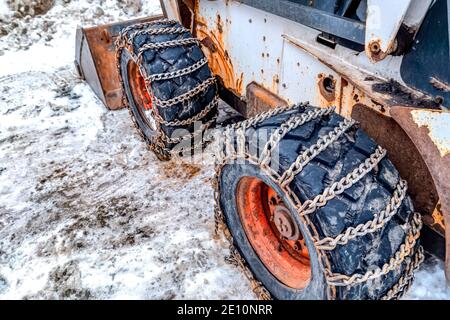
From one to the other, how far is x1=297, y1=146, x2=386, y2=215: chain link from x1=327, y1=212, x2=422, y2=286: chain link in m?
0.26

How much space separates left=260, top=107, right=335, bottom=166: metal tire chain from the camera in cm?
152

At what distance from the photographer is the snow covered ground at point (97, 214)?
2.18 m

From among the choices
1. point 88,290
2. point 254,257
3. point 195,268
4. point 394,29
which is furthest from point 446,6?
point 88,290

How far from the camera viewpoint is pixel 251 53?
8.25ft

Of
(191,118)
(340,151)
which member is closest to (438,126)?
(340,151)

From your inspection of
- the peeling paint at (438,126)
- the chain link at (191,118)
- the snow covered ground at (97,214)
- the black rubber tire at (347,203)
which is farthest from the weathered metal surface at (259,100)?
the peeling paint at (438,126)

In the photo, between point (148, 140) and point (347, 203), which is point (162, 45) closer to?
point (148, 140)

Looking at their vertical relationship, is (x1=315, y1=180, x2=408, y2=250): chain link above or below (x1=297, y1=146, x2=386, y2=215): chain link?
below

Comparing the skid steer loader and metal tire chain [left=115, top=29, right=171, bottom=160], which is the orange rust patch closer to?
metal tire chain [left=115, top=29, right=171, bottom=160]

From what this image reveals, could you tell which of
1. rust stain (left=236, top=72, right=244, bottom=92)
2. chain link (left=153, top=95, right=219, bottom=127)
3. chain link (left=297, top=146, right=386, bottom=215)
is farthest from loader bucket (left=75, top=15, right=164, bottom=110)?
chain link (left=297, top=146, right=386, bottom=215)

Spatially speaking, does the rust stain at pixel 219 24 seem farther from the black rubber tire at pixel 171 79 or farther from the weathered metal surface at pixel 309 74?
the black rubber tire at pixel 171 79

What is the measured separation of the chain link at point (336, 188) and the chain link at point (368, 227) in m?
0.12

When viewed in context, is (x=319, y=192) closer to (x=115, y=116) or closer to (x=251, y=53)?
(x=251, y=53)

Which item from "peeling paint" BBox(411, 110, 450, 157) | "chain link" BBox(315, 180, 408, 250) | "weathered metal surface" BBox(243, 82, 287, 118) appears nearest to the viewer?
"peeling paint" BBox(411, 110, 450, 157)
